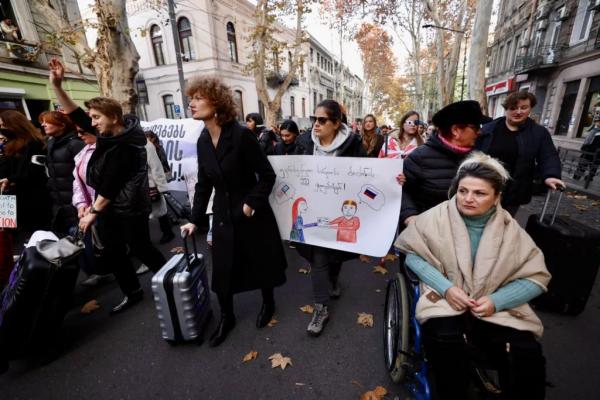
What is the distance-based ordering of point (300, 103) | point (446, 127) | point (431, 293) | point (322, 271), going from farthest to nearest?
point (300, 103) < point (322, 271) < point (446, 127) < point (431, 293)

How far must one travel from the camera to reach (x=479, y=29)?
7902mm

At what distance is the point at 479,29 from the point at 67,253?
34.4 ft

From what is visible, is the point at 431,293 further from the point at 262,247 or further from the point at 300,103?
the point at 300,103

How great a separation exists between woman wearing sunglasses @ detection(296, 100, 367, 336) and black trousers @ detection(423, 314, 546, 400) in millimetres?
1040

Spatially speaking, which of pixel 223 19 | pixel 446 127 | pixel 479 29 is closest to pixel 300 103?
pixel 223 19

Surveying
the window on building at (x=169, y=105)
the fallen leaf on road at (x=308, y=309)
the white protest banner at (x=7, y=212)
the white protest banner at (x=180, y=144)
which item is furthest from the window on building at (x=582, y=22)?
the window on building at (x=169, y=105)

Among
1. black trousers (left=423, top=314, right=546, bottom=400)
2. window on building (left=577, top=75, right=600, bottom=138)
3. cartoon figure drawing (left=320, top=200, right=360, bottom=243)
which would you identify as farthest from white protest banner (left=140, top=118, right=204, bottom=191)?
window on building (left=577, top=75, right=600, bottom=138)

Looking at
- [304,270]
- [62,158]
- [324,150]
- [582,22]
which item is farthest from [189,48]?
[582,22]

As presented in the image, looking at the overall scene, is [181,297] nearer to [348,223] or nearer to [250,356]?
[250,356]

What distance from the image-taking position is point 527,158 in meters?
2.89

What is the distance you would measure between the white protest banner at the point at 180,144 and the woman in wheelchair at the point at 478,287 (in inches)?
146

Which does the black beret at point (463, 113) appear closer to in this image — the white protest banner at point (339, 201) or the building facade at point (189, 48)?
the white protest banner at point (339, 201)

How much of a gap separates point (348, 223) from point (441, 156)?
913mm

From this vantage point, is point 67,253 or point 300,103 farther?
point 300,103
